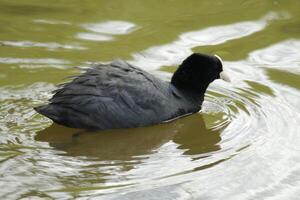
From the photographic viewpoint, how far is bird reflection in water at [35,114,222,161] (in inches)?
230

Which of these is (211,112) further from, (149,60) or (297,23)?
(297,23)

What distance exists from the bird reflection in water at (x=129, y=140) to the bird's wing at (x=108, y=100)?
10 centimetres

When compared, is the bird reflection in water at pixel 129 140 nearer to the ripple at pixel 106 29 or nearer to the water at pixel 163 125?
the water at pixel 163 125

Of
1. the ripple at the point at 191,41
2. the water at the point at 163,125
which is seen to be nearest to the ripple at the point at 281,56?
the water at the point at 163,125

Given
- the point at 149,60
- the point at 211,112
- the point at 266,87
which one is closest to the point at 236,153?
the point at 211,112

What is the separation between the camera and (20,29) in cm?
856

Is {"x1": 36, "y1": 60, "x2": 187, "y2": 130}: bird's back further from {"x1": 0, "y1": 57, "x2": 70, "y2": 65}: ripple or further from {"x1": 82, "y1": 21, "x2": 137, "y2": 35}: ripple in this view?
{"x1": 82, "y1": 21, "x2": 137, "y2": 35}: ripple

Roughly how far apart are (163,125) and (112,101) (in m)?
0.62

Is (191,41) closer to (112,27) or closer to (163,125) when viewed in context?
(112,27)

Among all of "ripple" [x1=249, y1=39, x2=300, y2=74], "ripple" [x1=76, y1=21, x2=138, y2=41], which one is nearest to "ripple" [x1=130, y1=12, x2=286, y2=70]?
"ripple" [x1=249, y1=39, x2=300, y2=74]

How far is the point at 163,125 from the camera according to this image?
6.53 metres

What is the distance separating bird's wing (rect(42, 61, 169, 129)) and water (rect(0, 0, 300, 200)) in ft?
0.43

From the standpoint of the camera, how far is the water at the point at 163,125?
517 centimetres

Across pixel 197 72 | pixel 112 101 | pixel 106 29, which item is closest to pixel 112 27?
pixel 106 29
